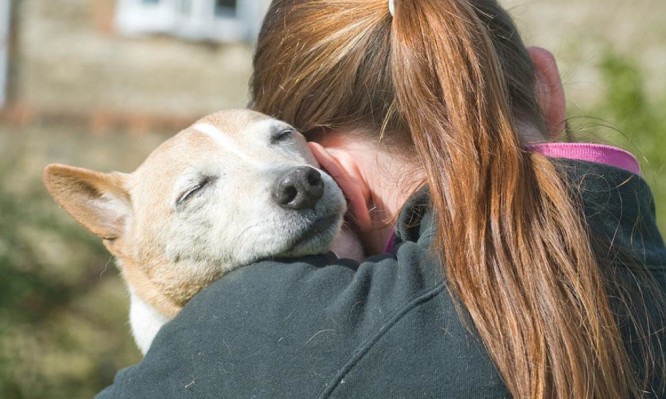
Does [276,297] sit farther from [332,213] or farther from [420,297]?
[332,213]

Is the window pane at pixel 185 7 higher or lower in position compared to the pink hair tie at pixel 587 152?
lower

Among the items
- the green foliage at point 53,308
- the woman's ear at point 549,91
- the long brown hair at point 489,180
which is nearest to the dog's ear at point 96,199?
the long brown hair at point 489,180

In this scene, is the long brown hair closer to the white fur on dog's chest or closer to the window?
the white fur on dog's chest

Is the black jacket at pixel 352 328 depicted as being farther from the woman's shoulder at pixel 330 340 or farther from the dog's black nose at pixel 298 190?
the dog's black nose at pixel 298 190

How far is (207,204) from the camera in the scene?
8.80ft

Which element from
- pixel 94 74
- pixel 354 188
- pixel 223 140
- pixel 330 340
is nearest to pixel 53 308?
pixel 94 74

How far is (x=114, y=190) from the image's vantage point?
10.1ft

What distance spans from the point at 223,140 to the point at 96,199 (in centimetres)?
62

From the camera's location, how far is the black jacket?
1.83m

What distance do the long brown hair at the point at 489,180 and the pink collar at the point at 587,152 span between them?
0.23ft

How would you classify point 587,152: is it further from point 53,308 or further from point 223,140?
point 53,308

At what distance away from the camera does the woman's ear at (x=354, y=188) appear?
261 cm

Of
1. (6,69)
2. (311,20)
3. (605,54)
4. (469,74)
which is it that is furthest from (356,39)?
(6,69)

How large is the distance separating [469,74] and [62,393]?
5.35m
